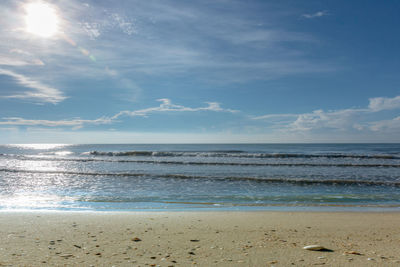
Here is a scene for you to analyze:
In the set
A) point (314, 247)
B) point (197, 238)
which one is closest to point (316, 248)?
point (314, 247)

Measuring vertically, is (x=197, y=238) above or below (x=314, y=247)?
below

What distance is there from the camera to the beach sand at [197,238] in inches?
174

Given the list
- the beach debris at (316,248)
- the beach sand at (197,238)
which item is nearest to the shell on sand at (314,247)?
the beach debris at (316,248)

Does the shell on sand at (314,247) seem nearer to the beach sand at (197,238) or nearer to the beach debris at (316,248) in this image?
the beach debris at (316,248)

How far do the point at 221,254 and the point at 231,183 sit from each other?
11.3m

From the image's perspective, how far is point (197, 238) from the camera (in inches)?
228

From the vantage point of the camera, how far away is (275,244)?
5340 mm

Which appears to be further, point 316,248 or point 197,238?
point 197,238

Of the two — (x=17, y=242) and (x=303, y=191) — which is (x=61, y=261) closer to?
(x=17, y=242)

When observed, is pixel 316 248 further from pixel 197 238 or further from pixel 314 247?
pixel 197 238

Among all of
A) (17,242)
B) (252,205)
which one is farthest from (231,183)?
(17,242)

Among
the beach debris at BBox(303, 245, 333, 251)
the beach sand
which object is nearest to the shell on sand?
the beach debris at BBox(303, 245, 333, 251)

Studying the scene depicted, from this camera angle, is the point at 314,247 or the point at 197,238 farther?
the point at 197,238

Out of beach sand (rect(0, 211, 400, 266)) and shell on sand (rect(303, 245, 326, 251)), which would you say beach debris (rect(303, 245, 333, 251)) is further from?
beach sand (rect(0, 211, 400, 266))
